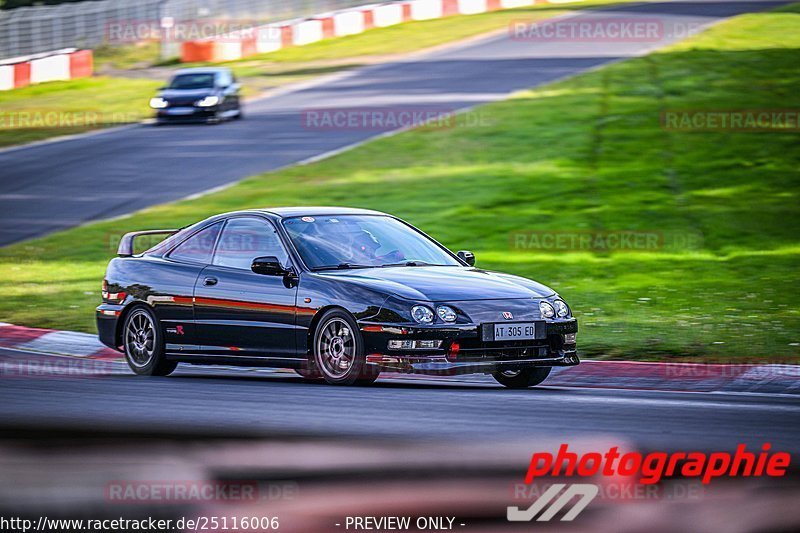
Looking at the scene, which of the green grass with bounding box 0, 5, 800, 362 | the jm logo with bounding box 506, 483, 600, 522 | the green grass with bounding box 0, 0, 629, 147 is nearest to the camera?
the jm logo with bounding box 506, 483, 600, 522

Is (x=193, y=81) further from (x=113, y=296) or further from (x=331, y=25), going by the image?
(x=113, y=296)

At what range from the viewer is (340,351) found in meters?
10.3

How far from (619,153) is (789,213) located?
4877mm

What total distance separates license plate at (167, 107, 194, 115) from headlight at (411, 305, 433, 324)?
2395cm

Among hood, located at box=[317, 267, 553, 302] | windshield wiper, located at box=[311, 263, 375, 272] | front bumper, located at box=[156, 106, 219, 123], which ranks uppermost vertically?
windshield wiper, located at box=[311, 263, 375, 272]

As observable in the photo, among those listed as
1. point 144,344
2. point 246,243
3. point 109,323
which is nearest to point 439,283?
point 246,243

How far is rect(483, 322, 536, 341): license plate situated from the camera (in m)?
10.0

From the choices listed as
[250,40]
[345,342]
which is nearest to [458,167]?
[345,342]

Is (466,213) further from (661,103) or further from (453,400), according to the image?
(453,400)

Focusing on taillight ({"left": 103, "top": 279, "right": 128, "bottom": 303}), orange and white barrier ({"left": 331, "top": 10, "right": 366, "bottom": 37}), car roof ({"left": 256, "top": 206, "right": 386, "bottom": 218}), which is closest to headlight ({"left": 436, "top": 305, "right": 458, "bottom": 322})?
car roof ({"left": 256, "top": 206, "right": 386, "bottom": 218})

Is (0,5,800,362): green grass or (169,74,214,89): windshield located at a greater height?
(169,74,214,89): windshield

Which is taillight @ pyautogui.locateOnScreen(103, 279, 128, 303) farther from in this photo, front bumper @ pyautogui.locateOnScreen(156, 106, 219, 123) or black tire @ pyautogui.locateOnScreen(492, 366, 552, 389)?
front bumper @ pyautogui.locateOnScreen(156, 106, 219, 123)

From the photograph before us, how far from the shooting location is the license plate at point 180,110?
33.1 meters

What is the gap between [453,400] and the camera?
9.15 m
